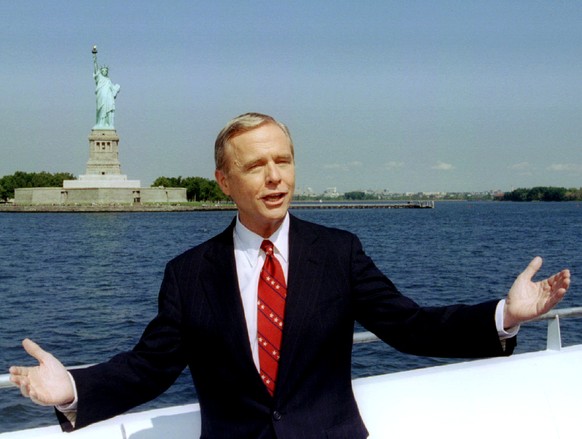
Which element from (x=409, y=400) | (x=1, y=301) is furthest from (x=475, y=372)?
(x=1, y=301)

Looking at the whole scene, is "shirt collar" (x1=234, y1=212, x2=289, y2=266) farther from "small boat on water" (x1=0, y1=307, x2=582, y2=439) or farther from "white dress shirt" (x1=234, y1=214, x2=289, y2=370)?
"small boat on water" (x1=0, y1=307, x2=582, y2=439)

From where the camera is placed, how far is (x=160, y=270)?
37062 millimetres

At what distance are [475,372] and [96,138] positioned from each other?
81.7 metres

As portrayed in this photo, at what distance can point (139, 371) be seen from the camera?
97.4 inches

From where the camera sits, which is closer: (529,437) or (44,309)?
(529,437)

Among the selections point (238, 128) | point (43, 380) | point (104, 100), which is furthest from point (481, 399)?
point (104, 100)

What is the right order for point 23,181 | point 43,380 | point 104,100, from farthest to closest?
point 23,181 < point 104,100 < point 43,380

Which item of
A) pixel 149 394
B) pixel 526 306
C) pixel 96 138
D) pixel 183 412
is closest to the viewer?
pixel 526 306

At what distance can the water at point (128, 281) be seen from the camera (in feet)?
51.8

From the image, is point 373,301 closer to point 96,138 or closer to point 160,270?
point 160,270

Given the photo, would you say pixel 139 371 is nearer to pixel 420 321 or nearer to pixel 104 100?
pixel 420 321

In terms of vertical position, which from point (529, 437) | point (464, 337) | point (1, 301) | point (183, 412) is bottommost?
point (1, 301)

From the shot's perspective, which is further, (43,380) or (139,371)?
(139,371)

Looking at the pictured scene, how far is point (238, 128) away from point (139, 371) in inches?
33.3
